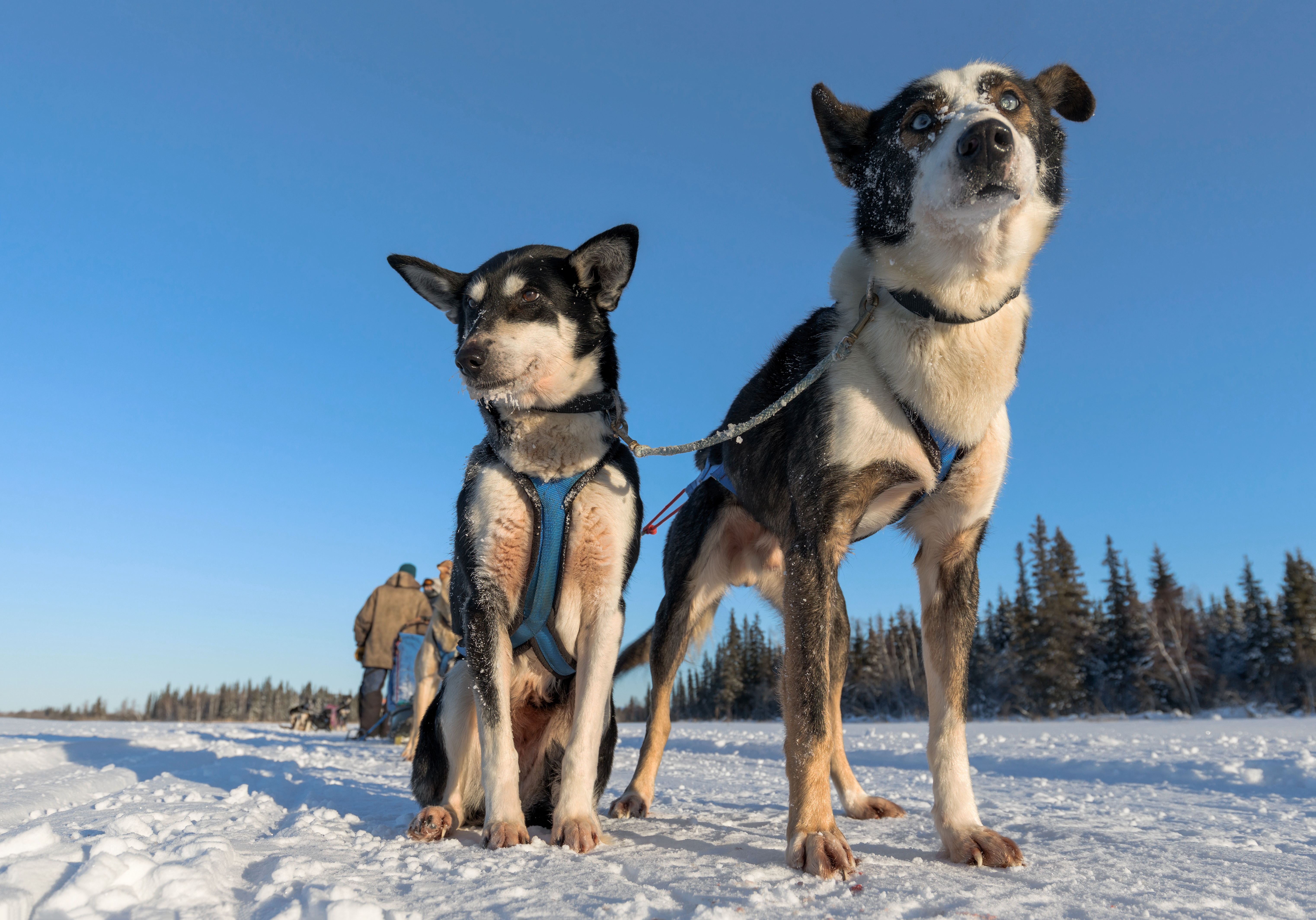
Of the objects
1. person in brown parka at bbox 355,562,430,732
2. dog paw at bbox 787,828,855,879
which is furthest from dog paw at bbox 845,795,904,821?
person in brown parka at bbox 355,562,430,732

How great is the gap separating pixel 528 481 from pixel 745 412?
3.97 ft

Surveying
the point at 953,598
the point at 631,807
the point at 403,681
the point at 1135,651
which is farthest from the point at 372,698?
the point at 1135,651

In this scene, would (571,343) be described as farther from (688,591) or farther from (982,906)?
(982,906)

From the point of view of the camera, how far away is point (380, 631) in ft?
42.9

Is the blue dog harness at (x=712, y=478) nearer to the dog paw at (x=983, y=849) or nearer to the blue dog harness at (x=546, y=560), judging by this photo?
the blue dog harness at (x=546, y=560)

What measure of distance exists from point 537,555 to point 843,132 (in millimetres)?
2230

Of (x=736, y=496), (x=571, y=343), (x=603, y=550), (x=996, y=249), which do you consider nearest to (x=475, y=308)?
(x=571, y=343)

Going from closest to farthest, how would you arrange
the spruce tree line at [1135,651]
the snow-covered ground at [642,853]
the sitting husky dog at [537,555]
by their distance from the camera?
the snow-covered ground at [642,853] < the sitting husky dog at [537,555] < the spruce tree line at [1135,651]

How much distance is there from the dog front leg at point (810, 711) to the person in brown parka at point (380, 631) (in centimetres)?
1122

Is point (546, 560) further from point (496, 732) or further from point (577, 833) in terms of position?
point (577, 833)

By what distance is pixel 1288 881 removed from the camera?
218 centimetres

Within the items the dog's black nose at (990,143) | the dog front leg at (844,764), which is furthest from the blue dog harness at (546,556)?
the dog's black nose at (990,143)

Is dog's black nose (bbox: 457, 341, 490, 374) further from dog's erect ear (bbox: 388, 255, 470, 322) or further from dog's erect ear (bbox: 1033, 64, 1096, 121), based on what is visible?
dog's erect ear (bbox: 1033, 64, 1096, 121)

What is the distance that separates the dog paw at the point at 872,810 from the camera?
3570mm
